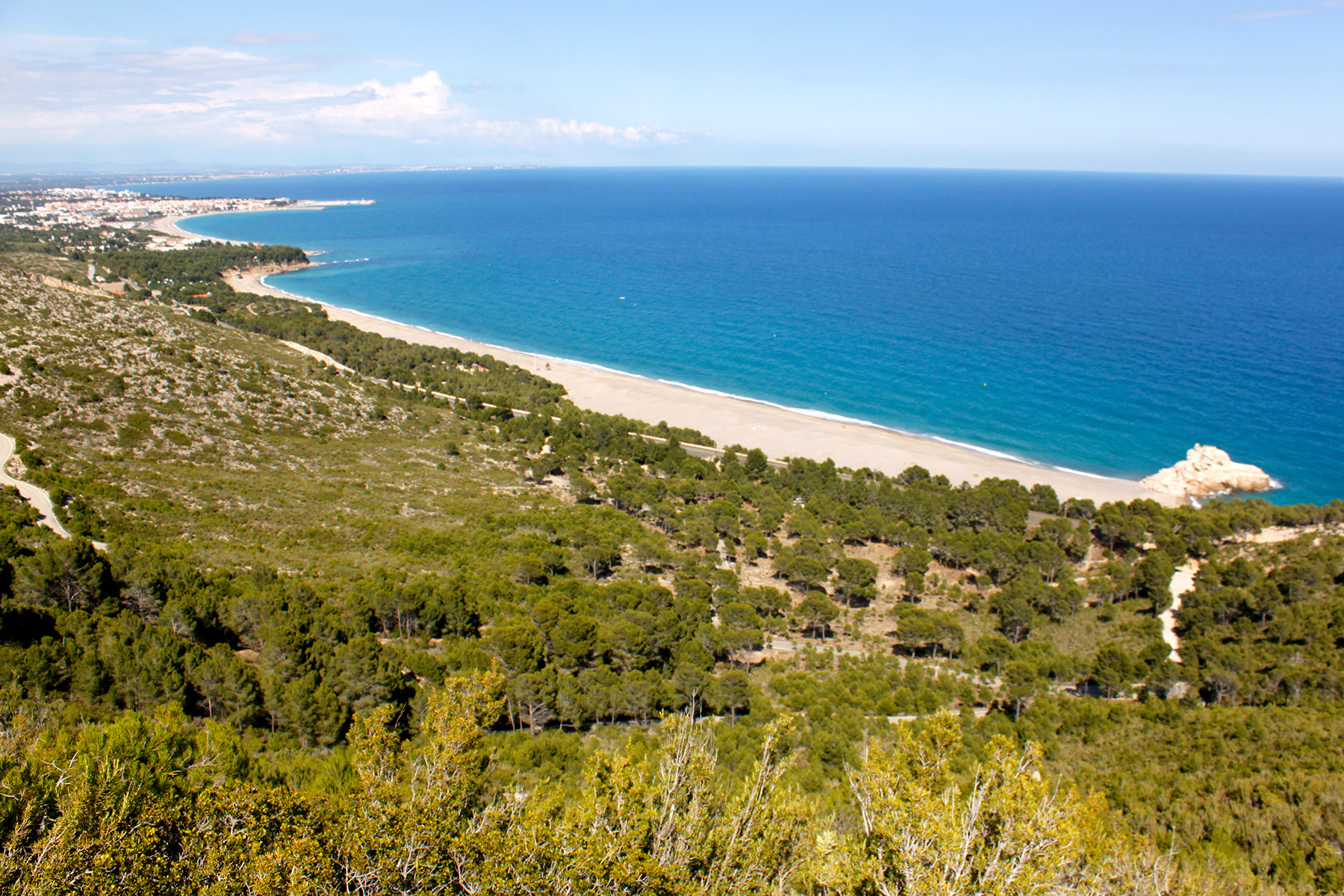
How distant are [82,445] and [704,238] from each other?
13073cm

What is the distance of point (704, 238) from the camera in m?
152

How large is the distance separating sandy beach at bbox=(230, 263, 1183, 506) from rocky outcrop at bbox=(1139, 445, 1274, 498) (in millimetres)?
1031

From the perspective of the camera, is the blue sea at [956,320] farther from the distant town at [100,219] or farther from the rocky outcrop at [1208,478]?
the distant town at [100,219]

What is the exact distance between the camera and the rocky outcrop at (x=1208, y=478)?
44.3 metres

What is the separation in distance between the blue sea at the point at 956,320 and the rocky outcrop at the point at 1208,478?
149cm

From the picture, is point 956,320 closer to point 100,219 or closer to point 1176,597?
point 1176,597

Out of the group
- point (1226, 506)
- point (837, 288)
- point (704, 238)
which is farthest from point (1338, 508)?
point (704, 238)

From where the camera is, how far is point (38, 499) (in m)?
27.4

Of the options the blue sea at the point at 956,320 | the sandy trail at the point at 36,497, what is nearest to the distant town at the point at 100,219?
the blue sea at the point at 956,320

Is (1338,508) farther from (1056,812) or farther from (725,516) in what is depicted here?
(1056,812)

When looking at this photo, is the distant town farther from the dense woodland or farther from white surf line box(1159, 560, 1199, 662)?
white surf line box(1159, 560, 1199, 662)

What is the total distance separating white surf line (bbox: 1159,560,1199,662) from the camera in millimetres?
26562

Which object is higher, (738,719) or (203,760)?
(203,760)

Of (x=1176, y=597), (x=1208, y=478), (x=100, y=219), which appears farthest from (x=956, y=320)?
(x=100, y=219)
